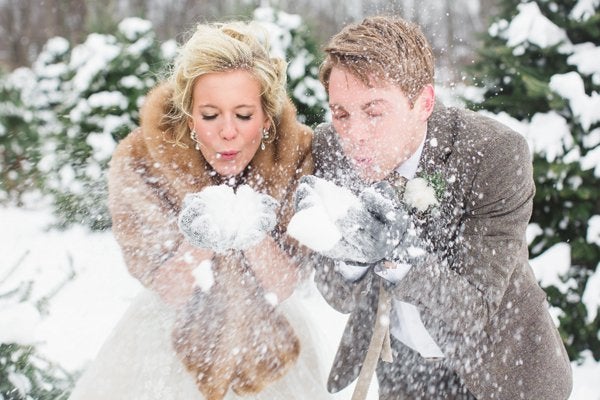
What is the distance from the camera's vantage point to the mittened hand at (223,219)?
2.02 meters

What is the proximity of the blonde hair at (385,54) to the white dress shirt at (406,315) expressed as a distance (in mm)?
248

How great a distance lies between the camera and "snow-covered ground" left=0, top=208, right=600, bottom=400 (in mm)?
3717

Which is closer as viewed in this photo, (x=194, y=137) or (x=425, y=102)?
(x=425, y=102)

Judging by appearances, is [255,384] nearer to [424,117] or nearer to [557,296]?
[424,117]

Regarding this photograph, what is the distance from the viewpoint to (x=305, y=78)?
17.3ft

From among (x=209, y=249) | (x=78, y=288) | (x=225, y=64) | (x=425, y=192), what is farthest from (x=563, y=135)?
(x=78, y=288)

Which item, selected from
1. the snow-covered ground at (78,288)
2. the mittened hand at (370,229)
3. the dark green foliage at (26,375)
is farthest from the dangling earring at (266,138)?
the dark green foliage at (26,375)

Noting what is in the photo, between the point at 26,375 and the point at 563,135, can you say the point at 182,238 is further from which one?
the point at 563,135

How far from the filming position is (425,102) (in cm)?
221

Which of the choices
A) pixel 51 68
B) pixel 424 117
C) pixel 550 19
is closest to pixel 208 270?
pixel 424 117

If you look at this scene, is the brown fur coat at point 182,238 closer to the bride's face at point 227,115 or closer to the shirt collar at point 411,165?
the bride's face at point 227,115

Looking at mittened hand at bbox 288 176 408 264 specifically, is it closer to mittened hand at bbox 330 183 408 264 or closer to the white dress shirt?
mittened hand at bbox 330 183 408 264

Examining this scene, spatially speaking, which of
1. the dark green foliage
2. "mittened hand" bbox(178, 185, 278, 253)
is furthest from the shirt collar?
the dark green foliage

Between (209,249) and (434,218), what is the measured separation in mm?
758
